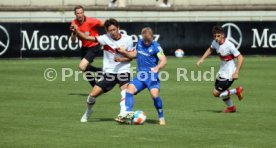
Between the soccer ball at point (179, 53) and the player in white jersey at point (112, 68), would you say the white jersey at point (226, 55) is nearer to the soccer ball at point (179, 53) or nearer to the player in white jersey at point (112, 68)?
the player in white jersey at point (112, 68)

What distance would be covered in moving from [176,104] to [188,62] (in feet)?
47.1

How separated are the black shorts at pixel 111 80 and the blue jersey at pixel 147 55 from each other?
624mm

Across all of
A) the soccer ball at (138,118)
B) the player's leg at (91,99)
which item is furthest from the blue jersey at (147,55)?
the player's leg at (91,99)

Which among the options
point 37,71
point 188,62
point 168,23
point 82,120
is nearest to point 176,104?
point 82,120

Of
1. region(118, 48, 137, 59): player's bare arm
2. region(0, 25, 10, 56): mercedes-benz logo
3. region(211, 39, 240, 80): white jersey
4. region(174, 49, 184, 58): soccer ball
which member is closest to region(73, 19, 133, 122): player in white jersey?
region(118, 48, 137, 59): player's bare arm

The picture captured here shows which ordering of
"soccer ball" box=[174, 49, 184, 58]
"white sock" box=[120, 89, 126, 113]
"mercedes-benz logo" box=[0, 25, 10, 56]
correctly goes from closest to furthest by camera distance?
"white sock" box=[120, 89, 126, 113] → "mercedes-benz logo" box=[0, 25, 10, 56] → "soccer ball" box=[174, 49, 184, 58]

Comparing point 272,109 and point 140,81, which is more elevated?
point 140,81

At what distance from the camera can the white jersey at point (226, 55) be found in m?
18.8

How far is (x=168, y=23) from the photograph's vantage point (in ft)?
124

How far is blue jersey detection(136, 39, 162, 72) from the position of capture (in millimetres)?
16016

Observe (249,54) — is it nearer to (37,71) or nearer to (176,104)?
(37,71)

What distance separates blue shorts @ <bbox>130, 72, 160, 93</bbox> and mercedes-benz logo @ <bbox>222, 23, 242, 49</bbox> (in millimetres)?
22182

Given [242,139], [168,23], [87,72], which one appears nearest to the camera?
[242,139]

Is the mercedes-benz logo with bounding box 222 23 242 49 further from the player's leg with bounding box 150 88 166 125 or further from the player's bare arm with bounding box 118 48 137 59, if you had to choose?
the player's leg with bounding box 150 88 166 125
